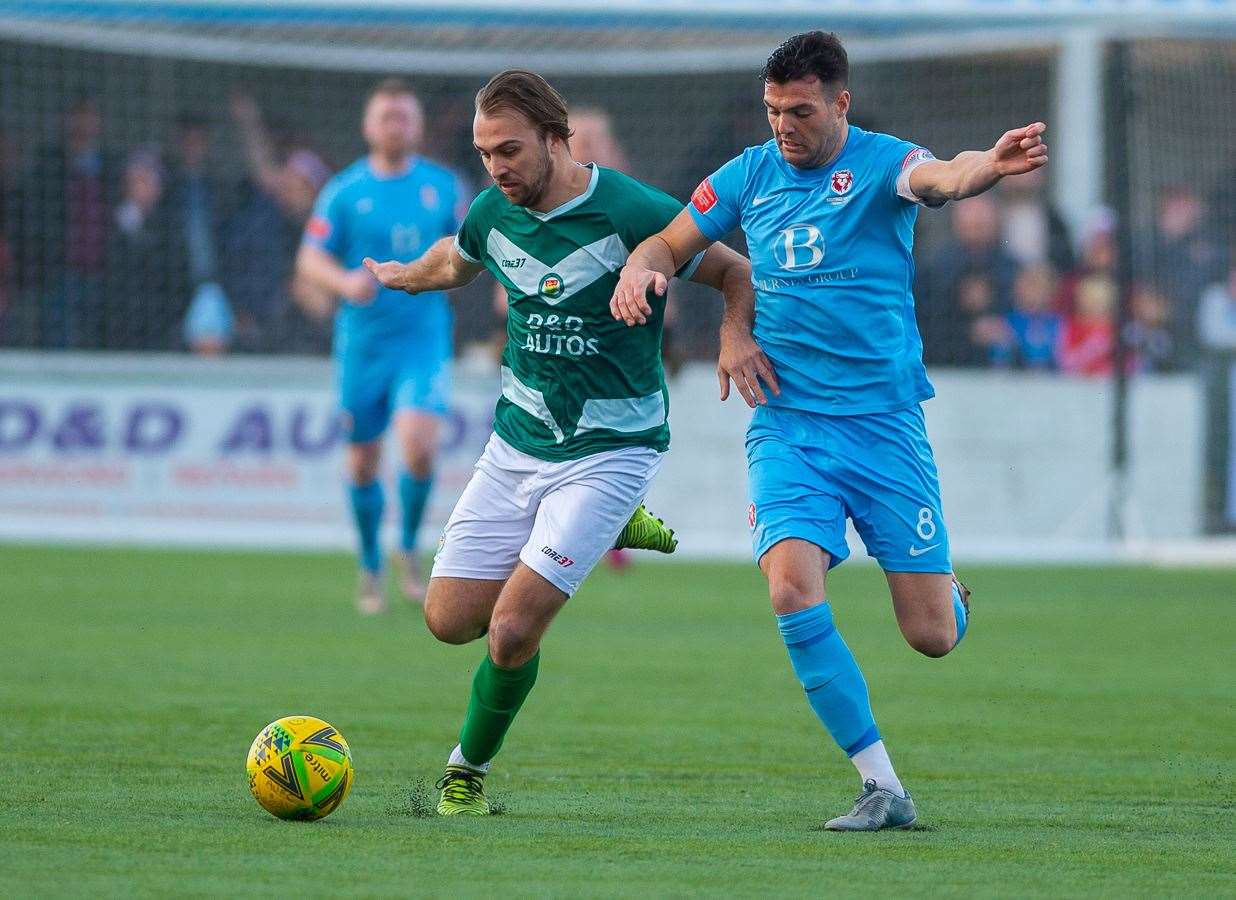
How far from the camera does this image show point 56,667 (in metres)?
8.91

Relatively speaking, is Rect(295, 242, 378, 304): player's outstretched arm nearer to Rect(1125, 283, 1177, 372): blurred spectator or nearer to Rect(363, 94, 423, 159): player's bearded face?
Rect(363, 94, 423, 159): player's bearded face

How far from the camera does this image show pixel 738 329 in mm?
6133

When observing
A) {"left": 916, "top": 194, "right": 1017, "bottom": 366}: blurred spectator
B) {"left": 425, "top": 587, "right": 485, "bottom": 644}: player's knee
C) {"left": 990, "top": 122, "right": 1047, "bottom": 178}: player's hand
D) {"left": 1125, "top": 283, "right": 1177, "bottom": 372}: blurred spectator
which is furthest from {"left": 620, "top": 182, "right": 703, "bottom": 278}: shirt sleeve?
{"left": 1125, "top": 283, "right": 1177, "bottom": 372}: blurred spectator

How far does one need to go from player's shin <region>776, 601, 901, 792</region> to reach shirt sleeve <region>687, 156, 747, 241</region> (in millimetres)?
1163

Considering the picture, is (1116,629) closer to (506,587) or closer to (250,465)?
(506,587)

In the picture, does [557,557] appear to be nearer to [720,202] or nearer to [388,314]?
[720,202]

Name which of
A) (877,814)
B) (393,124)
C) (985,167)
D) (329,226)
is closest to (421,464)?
(329,226)

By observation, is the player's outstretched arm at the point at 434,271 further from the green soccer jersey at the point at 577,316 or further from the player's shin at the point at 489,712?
the player's shin at the point at 489,712

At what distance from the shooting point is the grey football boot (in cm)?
547

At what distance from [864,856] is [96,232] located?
46.0ft

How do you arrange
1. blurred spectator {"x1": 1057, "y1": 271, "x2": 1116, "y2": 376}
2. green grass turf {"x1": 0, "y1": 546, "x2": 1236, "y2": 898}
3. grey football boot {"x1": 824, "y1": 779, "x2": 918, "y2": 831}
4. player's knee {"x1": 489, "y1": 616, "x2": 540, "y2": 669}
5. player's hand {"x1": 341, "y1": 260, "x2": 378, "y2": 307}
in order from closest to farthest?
1. green grass turf {"x1": 0, "y1": 546, "x2": 1236, "y2": 898}
2. grey football boot {"x1": 824, "y1": 779, "x2": 918, "y2": 831}
3. player's knee {"x1": 489, "y1": 616, "x2": 540, "y2": 669}
4. player's hand {"x1": 341, "y1": 260, "x2": 378, "y2": 307}
5. blurred spectator {"x1": 1057, "y1": 271, "x2": 1116, "y2": 376}

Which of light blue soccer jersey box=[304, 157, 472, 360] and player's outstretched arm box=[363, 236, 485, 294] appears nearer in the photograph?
player's outstretched arm box=[363, 236, 485, 294]

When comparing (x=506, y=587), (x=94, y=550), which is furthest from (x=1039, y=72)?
(x=506, y=587)

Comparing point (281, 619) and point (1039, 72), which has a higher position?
point (1039, 72)
